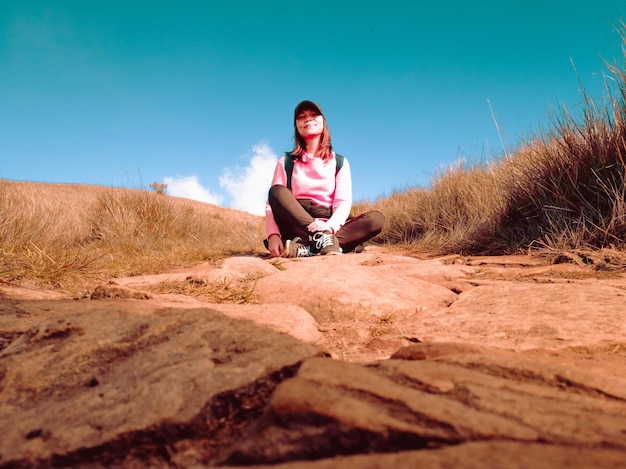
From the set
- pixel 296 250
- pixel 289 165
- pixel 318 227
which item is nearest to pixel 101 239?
pixel 289 165

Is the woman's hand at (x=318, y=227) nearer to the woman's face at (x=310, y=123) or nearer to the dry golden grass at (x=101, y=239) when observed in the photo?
the woman's face at (x=310, y=123)

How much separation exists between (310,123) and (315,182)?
632 millimetres

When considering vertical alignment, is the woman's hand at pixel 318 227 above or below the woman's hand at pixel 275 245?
above

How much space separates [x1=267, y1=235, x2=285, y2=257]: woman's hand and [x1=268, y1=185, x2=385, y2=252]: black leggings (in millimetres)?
197

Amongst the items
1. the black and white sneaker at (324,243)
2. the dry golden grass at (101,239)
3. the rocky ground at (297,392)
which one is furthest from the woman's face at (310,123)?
the rocky ground at (297,392)

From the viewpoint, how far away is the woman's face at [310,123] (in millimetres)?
4371

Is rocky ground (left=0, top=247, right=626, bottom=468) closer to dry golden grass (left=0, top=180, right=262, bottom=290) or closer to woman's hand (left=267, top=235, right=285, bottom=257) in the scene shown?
dry golden grass (left=0, top=180, right=262, bottom=290)

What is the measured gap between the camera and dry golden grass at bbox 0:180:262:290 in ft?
9.34

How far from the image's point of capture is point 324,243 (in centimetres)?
398

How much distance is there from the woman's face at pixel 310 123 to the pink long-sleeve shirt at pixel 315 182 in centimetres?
26

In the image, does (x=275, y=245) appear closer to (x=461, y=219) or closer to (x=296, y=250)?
(x=296, y=250)

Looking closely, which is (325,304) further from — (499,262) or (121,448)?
(499,262)

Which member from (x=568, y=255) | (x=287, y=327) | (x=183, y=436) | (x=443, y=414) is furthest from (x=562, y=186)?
(x=183, y=436)

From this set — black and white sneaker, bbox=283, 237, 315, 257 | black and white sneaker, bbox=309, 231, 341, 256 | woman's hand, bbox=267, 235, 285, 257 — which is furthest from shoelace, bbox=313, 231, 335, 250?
woman's hand, bbox=267, 235, 285, 257
